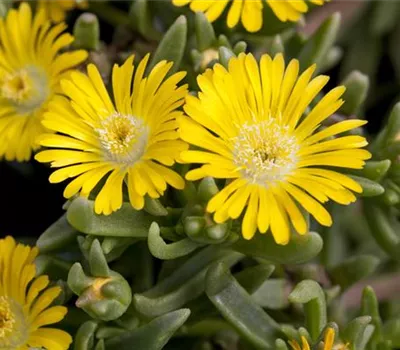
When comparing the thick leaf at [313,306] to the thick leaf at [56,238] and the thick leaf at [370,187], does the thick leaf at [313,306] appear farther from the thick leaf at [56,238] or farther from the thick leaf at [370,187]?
the thick leaf at [56,238]

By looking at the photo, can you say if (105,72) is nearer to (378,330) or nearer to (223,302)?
(223,302)

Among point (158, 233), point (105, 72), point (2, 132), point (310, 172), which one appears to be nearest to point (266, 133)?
point (310, 172)

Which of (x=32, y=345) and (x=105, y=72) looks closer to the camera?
(x=32, y=345)

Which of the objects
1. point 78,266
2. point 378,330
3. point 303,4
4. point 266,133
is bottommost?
point 378,330

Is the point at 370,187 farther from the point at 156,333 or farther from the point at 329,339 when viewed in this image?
the point at 156,333

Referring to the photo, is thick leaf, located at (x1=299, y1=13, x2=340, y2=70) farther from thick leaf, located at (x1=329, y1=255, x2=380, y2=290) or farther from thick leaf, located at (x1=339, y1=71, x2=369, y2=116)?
thick leaf, located at (x1=329, y1=255, x2=380, y2=290)

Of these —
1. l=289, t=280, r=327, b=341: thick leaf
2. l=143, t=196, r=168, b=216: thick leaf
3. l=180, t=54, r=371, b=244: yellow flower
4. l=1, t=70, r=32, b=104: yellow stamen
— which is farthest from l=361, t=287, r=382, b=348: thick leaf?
l=1, t=70, r=32, b=104: yellow stamen
